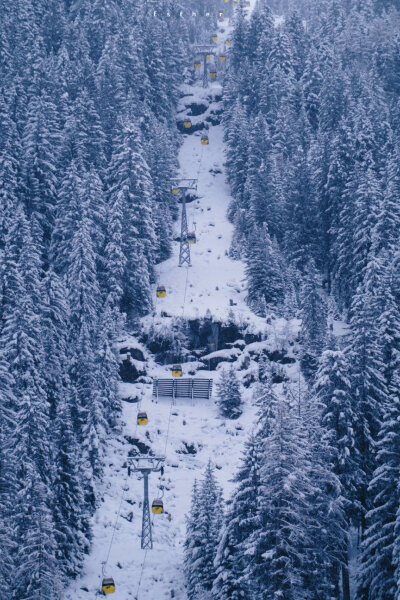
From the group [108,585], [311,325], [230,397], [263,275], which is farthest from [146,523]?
[263,275]

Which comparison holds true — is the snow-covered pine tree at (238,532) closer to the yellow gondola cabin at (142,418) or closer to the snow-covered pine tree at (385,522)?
the snow-covered pine tree at (385,522)

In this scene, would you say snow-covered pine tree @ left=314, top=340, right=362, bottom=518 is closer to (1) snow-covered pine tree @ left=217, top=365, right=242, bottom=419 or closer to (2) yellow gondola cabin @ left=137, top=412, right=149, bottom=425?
(2) yellow gondola cabin @ left=137, top=412, right=149, bottom=425

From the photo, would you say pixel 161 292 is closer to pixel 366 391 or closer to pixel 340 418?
pixel 366 391

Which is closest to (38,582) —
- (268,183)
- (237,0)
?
(268,183)

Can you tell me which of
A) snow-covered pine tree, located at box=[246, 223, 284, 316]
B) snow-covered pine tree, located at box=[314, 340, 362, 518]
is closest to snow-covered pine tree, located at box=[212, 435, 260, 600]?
snow-covered pine tree, located at box=[314, 340, 362, 518]

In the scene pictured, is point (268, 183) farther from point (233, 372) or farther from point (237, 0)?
point (237, 0)

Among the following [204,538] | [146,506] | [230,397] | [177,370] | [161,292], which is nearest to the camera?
[204,538]

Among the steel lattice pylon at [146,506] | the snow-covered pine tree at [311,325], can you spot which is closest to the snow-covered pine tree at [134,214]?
the snow-covered pine tree at [311,325]
